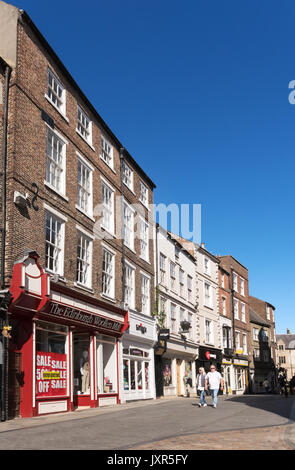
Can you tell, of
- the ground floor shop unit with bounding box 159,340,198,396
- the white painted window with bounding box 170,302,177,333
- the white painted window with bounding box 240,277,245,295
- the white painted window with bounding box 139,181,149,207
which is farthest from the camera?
the white painted window with bounding box 240,277,245,295

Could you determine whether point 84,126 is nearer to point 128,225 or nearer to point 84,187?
point 84,187

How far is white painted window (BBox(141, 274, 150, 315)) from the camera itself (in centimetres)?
2795

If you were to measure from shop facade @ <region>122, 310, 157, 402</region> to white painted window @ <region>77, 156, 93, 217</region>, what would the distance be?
604cm

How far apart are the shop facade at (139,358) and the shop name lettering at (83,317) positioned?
222 centimetres

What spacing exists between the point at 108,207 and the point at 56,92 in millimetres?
6178

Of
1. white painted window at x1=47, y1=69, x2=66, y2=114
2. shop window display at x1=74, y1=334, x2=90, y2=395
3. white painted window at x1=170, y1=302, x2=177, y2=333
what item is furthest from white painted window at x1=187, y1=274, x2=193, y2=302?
white painted window at x1=47, y1=69, x2=66, y2=114

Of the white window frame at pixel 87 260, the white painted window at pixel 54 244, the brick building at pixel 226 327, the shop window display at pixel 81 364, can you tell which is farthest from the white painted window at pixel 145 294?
the brick building at pixel 226 327

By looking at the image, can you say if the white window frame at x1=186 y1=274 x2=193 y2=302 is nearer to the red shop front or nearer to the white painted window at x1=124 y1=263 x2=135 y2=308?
the white painted window at x1=124 y1=263 x2=135 y2=308

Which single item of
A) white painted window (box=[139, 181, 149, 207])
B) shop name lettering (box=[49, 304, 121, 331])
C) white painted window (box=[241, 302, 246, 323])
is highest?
white painted window (box=[139, 181, 149, 207])

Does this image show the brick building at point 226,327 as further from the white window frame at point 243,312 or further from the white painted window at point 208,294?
the white window frame at point 243,312

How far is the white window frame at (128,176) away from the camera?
27.1 meters

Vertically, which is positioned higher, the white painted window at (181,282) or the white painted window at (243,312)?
the white painted window at (181,282)

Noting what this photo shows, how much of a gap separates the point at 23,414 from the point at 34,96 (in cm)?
1051
